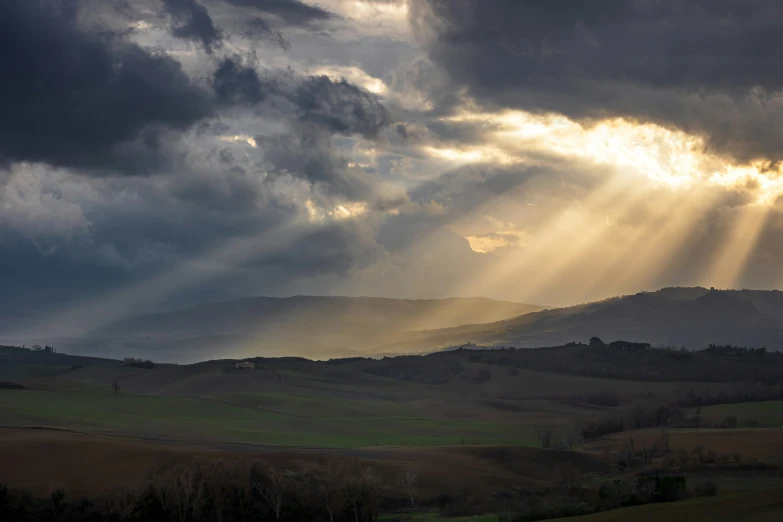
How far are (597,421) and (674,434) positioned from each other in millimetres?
25865

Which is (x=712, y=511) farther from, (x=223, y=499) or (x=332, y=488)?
(x=223, y=499)

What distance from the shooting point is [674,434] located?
156 m

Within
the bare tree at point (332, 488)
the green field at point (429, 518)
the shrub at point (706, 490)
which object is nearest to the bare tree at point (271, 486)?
the bare tree at point (332, 488)

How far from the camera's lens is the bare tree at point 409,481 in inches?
4137

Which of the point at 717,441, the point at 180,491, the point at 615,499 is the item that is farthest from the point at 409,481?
the point at 717,441

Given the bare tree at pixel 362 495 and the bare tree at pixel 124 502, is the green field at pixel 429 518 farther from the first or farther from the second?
the bare tree at pixel 124 502

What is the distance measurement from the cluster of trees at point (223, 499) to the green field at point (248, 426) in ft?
159

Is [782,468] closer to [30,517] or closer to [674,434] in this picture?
[674,434]

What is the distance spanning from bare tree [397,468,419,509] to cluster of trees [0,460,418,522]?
5641mm

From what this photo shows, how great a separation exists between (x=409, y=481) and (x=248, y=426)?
240 feet

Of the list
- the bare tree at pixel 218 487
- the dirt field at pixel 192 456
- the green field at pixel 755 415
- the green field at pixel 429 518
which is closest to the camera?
the green field at pixel 429 518

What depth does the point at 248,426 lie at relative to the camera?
564 feet

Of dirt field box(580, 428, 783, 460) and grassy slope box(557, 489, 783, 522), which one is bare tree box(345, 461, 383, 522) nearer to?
grassy slope box(557, 489, 783, 522)

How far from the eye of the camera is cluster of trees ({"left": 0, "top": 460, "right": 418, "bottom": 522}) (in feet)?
283
